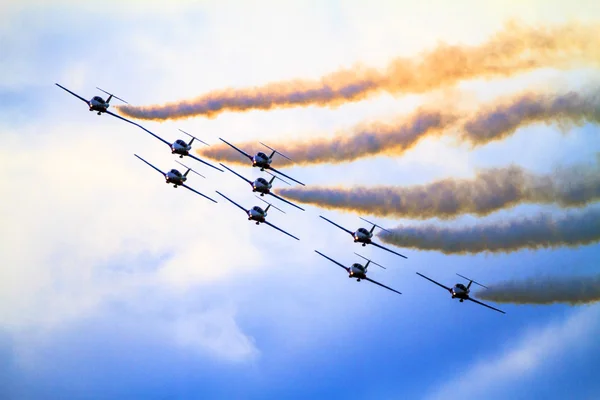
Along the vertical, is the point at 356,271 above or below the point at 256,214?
below

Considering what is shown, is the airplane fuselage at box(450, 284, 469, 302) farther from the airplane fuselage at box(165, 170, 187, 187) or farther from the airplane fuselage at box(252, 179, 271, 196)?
the airplane fuselage at box(165, 170, 187, 187)

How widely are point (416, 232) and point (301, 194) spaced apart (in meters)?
10.7

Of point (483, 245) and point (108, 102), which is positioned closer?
point (483, 245)

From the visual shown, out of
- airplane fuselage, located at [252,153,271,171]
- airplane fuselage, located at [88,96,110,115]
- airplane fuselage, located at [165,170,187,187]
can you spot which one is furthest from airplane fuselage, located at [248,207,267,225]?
airplane fuselage, located at [88,96,110,115]

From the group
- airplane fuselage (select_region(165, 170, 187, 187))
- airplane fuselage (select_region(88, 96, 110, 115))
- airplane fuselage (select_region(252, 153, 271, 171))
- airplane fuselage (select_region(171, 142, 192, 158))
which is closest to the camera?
airplane fuselage (select_region(165, 170, 187, 187))

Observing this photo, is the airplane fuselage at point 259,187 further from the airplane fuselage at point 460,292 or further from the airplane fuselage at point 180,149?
the airplane fuselage at point 460,292

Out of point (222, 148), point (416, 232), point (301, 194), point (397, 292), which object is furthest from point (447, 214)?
point (222, 148)

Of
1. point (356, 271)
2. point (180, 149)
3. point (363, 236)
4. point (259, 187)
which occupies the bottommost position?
point (356, 271)

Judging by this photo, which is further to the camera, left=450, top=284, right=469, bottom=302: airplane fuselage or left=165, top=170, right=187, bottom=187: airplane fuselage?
left=450, top=284, right=469, bottom=302: airplane fuselage

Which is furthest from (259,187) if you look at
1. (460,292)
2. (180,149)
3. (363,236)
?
(460,292)

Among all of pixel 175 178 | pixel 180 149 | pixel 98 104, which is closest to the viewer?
pixel 175 178

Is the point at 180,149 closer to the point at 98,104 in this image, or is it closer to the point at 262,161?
the point at 262,161

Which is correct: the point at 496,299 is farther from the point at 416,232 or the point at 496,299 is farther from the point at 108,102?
the point at 108,102

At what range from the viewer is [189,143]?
74.1 meters
